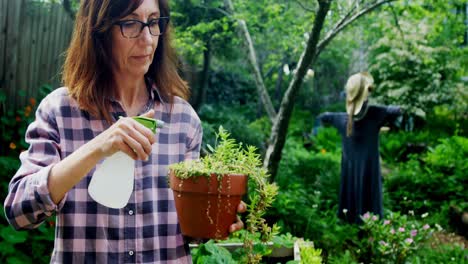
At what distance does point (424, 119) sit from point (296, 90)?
7.66m

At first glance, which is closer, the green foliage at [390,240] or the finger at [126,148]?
the finger at [126,148]

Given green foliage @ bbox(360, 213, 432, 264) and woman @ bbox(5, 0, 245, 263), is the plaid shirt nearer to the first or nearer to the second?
woman @ bbox(5, 0, 245, 263)

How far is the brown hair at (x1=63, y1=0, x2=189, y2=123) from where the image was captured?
137 cm

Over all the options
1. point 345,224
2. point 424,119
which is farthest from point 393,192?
point 424,119

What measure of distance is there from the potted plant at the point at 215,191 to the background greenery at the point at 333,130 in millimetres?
650

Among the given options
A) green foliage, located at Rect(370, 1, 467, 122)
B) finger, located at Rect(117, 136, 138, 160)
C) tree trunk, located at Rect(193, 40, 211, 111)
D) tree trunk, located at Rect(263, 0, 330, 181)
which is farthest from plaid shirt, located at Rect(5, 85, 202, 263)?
green foliage, located at Rect(370, 1, 467, 122)

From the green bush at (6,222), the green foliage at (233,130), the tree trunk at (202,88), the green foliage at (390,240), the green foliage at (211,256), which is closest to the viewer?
the green foliage at (211,256)

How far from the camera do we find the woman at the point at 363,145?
499cm

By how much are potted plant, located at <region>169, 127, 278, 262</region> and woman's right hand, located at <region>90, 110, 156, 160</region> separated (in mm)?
195

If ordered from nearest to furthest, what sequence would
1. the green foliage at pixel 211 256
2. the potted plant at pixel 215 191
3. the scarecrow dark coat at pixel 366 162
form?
the potted plant at pixel 215 191, the green foliage at pixel 211 256, the scarecrow dark coat at pixel 366 162

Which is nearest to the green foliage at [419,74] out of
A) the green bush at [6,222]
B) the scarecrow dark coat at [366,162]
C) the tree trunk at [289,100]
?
Result: the scarecrow dark coat at [366,162]

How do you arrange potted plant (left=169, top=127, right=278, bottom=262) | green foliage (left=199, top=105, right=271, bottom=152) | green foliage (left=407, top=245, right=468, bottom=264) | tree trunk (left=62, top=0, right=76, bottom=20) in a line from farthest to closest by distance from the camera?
green foliage (left=199, top=105, right=271, bottom=152) → tree trunk (left=62, top=0, right=76, bottom=20) → green foliage (left=407, top=245, right=468, bottom=264) → potted plant (left=169, top=127, right=278, bottom=262)

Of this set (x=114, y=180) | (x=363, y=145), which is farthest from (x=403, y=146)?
(x=114, y=180)

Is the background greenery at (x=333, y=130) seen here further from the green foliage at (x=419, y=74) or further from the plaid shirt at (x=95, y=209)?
the plaid shirt at (x=95, y=209)
